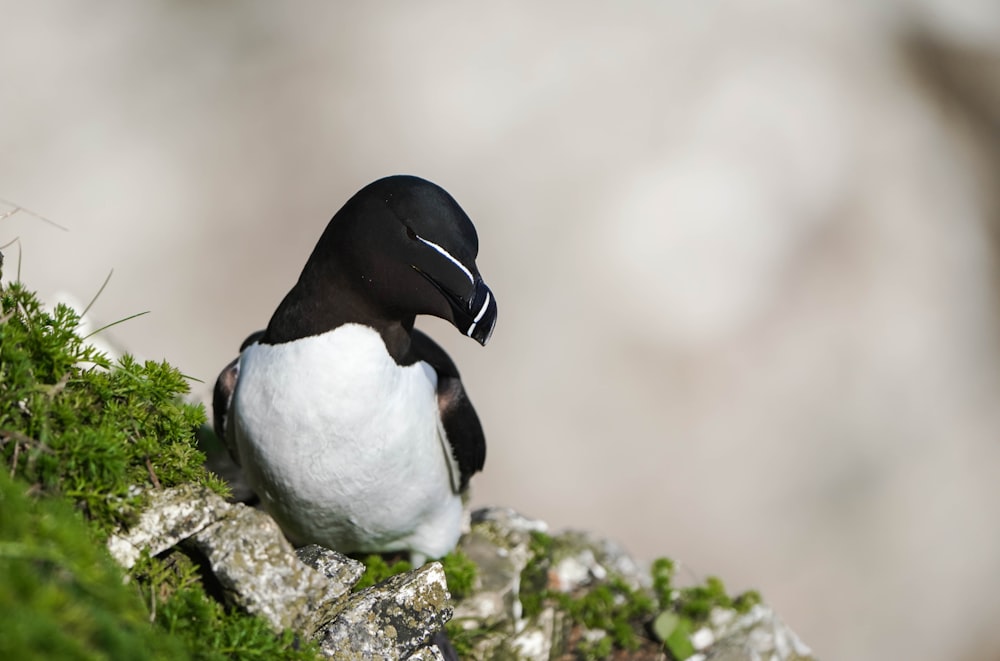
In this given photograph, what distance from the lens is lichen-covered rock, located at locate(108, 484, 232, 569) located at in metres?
3.25

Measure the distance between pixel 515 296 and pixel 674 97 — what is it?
395 centimetres

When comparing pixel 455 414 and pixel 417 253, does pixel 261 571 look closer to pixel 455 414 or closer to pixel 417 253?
pixel 417 253

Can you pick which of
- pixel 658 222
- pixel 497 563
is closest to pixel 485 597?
pixel 497 563

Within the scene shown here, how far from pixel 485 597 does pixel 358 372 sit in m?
1.84

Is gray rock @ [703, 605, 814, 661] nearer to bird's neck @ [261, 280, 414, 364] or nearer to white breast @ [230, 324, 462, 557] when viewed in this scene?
white breast @ [230, 324, 462, 557]

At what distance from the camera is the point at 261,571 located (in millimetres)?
3336

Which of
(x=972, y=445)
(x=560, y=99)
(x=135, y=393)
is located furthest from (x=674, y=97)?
(x=135, y=393)

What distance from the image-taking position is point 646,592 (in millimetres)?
6473

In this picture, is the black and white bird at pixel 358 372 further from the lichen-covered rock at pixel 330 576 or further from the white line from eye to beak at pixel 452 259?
the lichen-covered rock at pixel 330 576

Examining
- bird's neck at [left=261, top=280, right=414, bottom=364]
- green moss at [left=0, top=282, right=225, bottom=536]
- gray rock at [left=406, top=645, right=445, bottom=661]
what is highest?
bird's neck at [left=261, top=280, right=414, bottom=364]

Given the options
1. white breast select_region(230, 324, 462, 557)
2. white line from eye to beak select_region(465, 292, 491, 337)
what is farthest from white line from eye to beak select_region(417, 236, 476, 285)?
white breast select_region(230, 324, 462, 557)

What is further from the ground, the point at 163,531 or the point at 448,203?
the point at 448,203

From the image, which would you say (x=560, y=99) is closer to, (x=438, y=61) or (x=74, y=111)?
(x=438, y=61)

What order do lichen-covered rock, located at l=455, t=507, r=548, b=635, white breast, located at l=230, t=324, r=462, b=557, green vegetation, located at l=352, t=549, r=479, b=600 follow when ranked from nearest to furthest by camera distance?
white breast, located at l=230, t=324, r=462, b=557
green vegetation, located at l=352, t=549, r=479, b=600
lichen-covered rock, located at l=455, t=507, r=548, b=635
